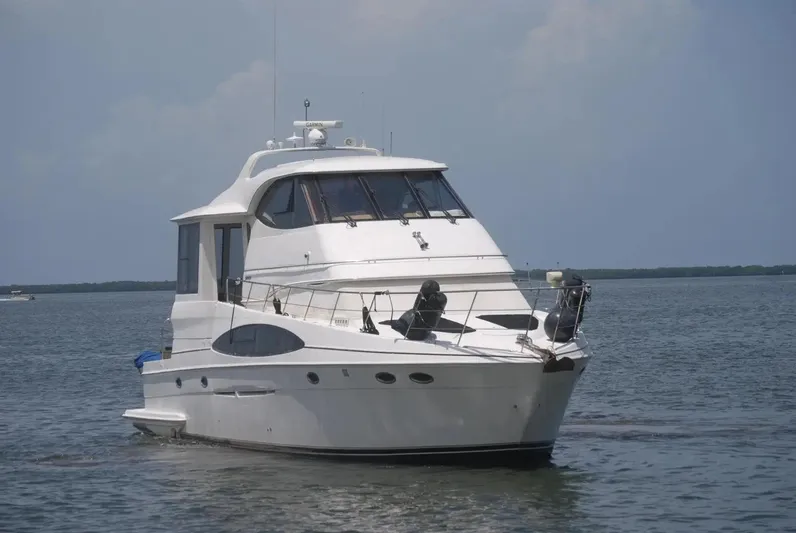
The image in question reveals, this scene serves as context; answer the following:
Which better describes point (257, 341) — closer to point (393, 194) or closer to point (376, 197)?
point (376, 197)

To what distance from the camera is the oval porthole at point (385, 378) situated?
14.5 m

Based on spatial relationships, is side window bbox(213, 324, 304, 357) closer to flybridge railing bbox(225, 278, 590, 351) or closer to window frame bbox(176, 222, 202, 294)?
flybridge railing bbox(225, 278, 590, 351)

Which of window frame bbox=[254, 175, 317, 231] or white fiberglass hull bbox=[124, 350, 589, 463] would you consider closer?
white fiberglass hull bbox=[124, 350, 589, 463]

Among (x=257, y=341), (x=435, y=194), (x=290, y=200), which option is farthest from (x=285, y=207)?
(x=257, y=341)

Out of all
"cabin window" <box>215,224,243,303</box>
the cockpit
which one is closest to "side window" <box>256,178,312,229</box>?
the cockpit

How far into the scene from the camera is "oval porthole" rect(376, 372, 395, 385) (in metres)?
14.5

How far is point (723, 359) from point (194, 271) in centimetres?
1529

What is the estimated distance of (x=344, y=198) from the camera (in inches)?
682

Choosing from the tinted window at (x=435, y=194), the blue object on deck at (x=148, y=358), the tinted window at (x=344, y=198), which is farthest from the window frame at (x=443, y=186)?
the blue object on deck at (x=148, y=358)

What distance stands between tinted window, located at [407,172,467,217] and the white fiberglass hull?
11.6ft

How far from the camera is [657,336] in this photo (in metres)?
38.6

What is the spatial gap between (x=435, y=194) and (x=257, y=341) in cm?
351

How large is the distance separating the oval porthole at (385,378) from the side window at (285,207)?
323 cm

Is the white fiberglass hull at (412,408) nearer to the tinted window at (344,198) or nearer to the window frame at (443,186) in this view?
the tinted window at (344,198)
